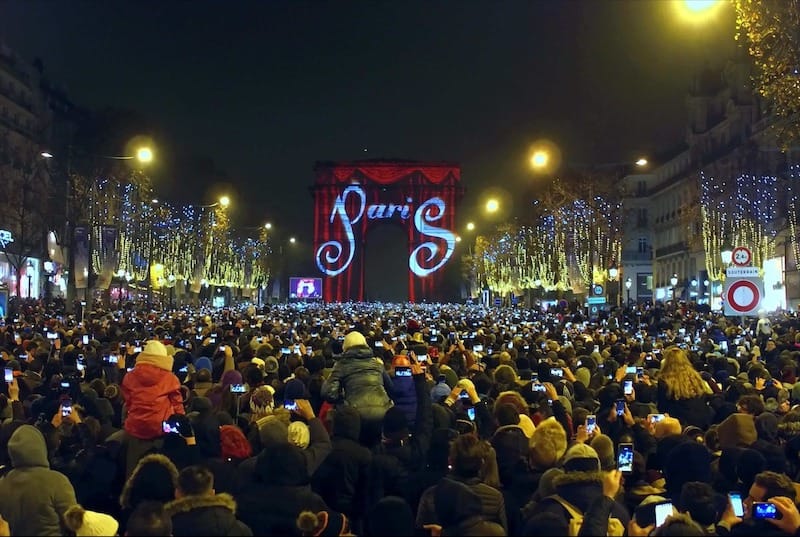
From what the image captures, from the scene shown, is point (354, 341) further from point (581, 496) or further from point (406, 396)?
point (581, 496)

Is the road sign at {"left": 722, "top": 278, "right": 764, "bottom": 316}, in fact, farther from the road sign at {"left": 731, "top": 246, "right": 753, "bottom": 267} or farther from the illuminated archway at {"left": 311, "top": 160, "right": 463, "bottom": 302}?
→ the illuminated archway at {"left": 311, "top": 160, "right": 463, "bottom": 302}

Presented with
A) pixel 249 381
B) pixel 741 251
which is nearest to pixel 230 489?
pixel 249 381

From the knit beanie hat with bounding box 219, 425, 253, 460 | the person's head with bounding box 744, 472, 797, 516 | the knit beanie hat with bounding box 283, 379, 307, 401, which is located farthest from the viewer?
the knit beanie hat with bounding box 283, 379, 307, 401

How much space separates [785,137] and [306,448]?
42.1 feet

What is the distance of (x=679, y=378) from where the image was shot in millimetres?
11609

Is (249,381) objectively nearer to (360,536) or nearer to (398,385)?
(398,385)

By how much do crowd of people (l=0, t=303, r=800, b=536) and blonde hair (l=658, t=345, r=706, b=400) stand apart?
2 centimetres

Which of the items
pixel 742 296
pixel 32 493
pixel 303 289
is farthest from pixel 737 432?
pixel 303 289

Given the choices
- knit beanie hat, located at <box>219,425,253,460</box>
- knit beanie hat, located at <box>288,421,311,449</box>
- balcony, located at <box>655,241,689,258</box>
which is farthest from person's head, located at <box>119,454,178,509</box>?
balcony, located at <box>655,241,689,258</box>

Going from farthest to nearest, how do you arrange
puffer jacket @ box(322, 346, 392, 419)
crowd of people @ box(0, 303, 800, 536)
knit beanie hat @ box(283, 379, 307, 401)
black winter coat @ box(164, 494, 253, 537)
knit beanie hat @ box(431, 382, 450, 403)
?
1. knit beanie hat @ box(431, 382, 450, 403)
2. knit beanie hat @ box(283, 379, 307, 401)
3. puffer jacket @ box(322, 346, 392, 419)
4. crowd of people @ box(0, 303, 800, 536)
5. black winter coat @ box(164, 494, 253, 537)

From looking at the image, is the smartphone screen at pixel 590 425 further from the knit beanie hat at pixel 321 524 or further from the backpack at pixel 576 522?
the knit beanie hat at pixel 321 524

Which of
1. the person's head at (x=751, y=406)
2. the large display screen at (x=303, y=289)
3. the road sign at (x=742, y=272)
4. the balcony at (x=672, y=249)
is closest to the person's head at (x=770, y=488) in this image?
the person's head at (x=751, y=406)

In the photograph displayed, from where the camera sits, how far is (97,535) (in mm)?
5895

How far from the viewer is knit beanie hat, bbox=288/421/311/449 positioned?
7.91 m
